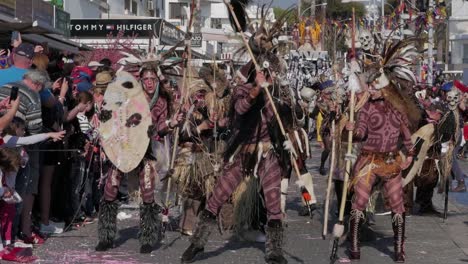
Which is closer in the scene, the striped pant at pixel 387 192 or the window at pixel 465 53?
the striped pant at pixel 387 192

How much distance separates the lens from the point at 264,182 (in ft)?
26.0

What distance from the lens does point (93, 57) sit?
20.3m

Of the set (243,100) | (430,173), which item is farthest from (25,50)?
(430,173)

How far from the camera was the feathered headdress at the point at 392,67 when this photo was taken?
27.2ft

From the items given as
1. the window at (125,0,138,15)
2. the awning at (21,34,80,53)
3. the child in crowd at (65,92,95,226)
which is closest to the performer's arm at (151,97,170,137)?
the child in crowd at (65,92,95,226)

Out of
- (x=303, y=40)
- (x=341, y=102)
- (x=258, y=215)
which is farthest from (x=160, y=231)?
(x=303, y=40)

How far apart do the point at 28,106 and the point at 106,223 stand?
133 centimetres

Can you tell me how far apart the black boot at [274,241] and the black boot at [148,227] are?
3.94 ft

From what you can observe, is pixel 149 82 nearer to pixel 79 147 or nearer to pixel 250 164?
pixel 250 164

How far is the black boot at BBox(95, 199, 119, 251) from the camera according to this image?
8.33 m

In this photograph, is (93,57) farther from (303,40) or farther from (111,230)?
(303,40)

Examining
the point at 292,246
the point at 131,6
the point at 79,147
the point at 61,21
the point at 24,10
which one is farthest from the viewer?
the point at 131,6

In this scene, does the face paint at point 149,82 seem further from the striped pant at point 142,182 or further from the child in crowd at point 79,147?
the child in crowd at point 79,147

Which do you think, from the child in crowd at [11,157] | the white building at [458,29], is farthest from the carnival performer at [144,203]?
the white building at [458,29]
